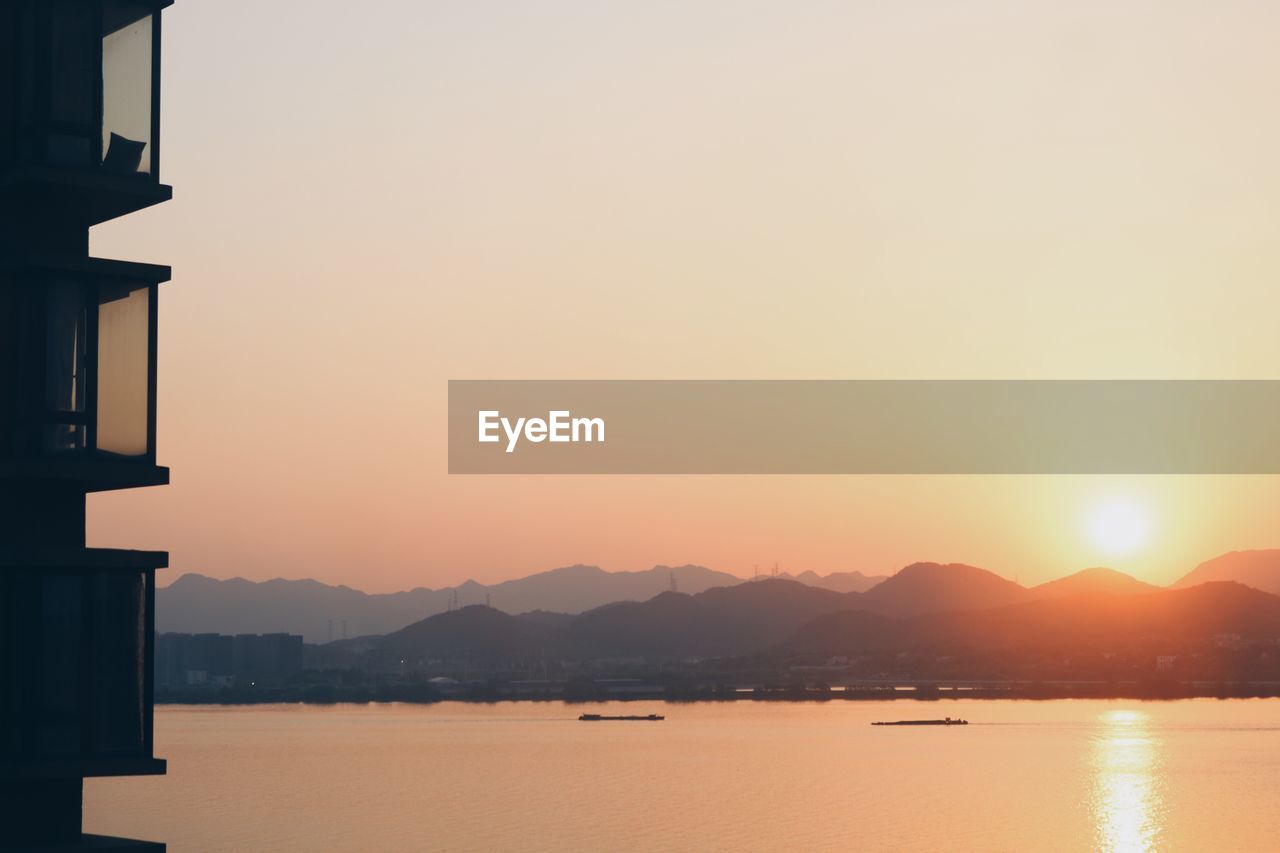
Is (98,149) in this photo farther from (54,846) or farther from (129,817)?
(129,817)

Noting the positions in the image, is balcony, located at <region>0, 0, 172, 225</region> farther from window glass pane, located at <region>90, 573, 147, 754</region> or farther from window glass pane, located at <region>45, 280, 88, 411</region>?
window glass pane, located at <region>90, 573, 147, 754</region>

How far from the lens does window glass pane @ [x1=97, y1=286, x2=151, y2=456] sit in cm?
2633

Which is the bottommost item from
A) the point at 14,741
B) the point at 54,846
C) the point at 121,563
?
the point at 54,846

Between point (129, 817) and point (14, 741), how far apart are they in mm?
96502

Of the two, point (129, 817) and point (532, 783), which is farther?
point (532, 783)

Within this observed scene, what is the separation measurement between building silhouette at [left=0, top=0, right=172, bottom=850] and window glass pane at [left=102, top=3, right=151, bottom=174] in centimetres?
2

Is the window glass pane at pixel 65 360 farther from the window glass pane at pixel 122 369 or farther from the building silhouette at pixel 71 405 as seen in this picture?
the window glass pane at pixel 122 369

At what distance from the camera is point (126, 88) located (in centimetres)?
2683

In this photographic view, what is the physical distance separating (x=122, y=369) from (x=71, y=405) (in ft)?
3.35

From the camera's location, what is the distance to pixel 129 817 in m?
115

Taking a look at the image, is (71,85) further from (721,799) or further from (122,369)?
(721,799)

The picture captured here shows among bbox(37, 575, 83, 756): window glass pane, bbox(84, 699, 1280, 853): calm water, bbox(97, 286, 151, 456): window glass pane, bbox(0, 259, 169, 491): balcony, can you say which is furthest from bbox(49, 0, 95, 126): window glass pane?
bbox(84, 699, 1280, 853): calm water

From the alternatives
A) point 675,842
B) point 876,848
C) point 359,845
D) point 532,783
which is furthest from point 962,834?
point 532,783

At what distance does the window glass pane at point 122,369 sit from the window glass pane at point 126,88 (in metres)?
2.24
